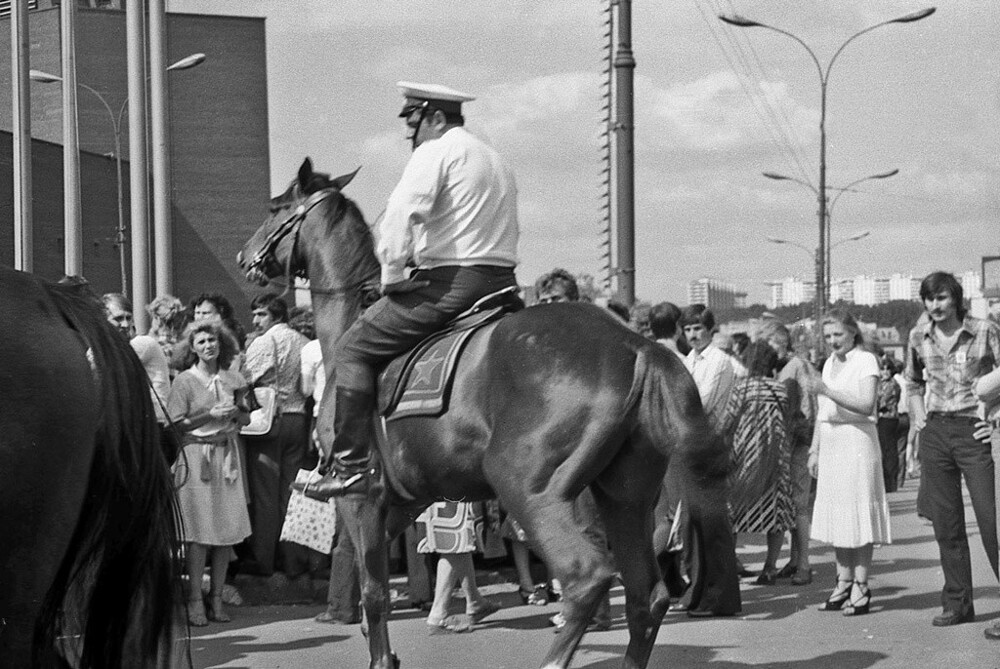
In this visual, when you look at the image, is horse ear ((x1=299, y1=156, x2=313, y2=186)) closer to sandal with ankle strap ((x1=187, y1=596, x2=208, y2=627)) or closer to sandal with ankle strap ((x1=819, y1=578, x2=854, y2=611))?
sandal with ankle strap ((x1=187, y1=596, x2=208, y2=627))

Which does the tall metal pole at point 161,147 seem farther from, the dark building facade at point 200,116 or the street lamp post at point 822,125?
the dark building facade at point 200,116

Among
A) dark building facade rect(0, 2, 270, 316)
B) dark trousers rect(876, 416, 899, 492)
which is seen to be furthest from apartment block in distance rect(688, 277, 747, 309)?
dark trousers rect(876, 416, 899, 492)

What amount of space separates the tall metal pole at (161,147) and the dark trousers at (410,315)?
387 inches

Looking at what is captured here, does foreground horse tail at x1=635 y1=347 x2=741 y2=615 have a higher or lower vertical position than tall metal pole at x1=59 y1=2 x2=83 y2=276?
lower

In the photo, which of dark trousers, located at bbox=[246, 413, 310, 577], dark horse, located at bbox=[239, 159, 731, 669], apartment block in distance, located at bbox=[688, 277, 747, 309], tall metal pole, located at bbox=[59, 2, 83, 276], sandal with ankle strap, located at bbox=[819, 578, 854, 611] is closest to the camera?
dark horse, located at bbox=[239, 159, 731, 669]

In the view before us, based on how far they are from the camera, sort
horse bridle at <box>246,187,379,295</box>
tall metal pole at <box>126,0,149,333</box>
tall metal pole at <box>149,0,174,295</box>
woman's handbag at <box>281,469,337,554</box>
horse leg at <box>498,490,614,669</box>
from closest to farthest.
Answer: horse leg at <box>498,490,614,669</box> → horse bridle at <box>246,187,379,295</box> → woman's handbag at <box>281,469,337,554</box> → tall metal pole at <box>149,0,174,295</box> → tall metal pole at <box>126,0,149,333</box>

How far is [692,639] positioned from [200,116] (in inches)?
2167

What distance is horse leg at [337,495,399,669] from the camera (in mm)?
7723

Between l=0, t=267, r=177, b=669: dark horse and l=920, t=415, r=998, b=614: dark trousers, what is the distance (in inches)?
247

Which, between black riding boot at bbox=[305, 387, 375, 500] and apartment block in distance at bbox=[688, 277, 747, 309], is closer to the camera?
black riding boot at bbox=[305, 387, 375, 500]

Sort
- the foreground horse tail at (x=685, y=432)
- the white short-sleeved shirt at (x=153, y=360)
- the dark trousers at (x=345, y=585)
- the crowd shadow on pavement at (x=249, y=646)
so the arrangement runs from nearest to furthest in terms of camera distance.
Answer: the foreground horse tail at (x=685, y=432) < the crowd shadow on pavement at (x=249, y=646) < the white short-sleeved shirt at (x=153, y=360) < the dark trousers at (x=345, y=585)

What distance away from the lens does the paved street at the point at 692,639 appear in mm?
8438

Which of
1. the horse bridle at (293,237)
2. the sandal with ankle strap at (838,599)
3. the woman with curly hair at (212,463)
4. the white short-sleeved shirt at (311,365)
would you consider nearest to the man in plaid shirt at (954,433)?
the sandal with ankle strap at (838,599)

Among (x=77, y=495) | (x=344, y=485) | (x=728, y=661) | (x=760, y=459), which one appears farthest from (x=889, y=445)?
(x=77, y=495)
